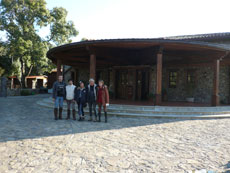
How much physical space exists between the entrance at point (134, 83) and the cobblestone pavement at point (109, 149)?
712 centimetres

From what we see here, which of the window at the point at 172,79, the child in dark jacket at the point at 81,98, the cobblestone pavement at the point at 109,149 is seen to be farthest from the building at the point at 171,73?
the cobblestone pavement at the point at 109,149

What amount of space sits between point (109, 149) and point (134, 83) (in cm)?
889

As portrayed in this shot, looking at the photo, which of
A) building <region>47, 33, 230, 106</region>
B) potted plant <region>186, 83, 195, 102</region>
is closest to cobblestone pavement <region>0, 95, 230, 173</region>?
building <region>47, 33, 230, 106</region>

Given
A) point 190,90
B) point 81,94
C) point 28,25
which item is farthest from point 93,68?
point 28,25

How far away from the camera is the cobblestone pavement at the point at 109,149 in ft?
9.41

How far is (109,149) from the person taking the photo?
3.62 meters

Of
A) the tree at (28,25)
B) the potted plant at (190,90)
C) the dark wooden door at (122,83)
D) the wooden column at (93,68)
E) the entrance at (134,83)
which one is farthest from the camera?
the tree at (28,25)

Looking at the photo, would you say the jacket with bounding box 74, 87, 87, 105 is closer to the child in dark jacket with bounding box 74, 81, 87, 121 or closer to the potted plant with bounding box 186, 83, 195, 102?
the child in dark jacket with bounding box 74, 81, 87, 121

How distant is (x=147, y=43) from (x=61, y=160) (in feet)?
20.5

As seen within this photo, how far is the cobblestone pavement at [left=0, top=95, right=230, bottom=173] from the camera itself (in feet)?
9.41

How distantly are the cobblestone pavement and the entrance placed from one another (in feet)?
23.4

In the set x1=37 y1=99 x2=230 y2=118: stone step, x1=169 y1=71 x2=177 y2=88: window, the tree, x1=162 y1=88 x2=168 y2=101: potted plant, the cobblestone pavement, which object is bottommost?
the cobblestone pavement

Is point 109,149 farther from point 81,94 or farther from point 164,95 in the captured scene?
point 164,95

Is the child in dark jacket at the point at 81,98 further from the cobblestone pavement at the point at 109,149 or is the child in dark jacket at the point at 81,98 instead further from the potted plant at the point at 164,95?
the potted plant at the point at 164,95
